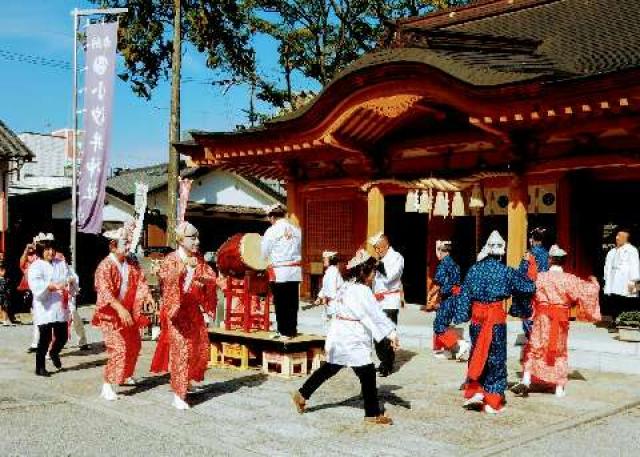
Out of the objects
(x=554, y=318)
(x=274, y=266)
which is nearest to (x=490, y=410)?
(x=554, y=318)

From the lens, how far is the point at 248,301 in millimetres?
8977

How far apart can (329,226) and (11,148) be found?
835 centimetres

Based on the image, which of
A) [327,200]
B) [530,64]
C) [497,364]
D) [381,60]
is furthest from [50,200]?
[497,364]

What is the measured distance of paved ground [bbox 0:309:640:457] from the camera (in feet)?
17.8

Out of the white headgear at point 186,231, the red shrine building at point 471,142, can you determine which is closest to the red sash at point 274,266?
the white headgear at point 186,231

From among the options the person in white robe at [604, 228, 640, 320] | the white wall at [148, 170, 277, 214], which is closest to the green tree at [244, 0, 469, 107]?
the white wall at [148, 170, 277, 214]

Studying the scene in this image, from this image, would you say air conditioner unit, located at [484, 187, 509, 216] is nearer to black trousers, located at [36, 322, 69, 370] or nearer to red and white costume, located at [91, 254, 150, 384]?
red and white costume, located at [91, 254, 150, 384]

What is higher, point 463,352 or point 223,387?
point 463,352

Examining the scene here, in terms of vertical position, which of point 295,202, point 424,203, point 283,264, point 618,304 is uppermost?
point 295,202

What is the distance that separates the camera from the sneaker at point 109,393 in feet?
23.2

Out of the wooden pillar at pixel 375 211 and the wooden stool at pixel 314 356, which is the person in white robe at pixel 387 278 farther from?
the wooden pillar at pixel 375 211

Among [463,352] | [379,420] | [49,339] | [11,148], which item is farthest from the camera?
[11,148]

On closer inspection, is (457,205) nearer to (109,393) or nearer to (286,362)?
(286,362)

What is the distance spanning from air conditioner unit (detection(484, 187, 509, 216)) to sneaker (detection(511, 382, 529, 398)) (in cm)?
592
